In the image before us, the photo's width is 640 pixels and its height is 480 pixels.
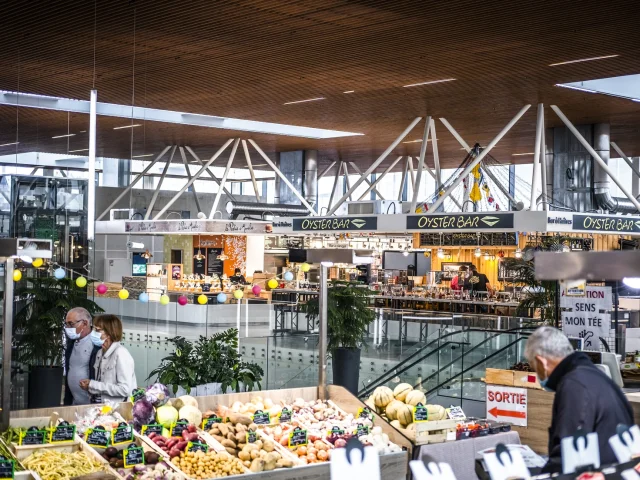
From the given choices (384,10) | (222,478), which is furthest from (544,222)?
(222,478)

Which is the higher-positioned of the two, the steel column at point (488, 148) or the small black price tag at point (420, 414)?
the steel column at point (488, 148)

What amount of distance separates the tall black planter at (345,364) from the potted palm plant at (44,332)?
3400 mm

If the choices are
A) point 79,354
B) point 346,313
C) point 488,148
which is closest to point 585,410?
point 79,354

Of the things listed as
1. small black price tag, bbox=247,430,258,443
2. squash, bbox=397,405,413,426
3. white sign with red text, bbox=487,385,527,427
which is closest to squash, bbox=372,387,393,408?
squash, bbox=397,405,413,426

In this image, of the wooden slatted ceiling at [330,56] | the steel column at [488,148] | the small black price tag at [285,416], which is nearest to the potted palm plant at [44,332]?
the wooden slatted ceiling at [330,56]

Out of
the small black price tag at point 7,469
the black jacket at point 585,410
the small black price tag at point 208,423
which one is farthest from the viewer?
the small black price tag at point 208,423

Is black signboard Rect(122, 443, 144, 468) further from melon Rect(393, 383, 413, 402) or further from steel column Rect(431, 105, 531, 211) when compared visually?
steel column Rect(431, 105, 531, 211)

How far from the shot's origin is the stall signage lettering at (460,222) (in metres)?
13.3

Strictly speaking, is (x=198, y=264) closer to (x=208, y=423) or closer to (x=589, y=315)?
(x=589, y=315)

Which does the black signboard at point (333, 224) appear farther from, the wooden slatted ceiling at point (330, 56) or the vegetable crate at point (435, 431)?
the vegetable crate at point (435, 431)

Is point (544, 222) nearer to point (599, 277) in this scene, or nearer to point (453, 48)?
point (453, 48)

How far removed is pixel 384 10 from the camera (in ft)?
28.6

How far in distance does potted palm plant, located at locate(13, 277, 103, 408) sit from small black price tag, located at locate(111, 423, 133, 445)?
16.5 ft

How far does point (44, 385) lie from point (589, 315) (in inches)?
251
